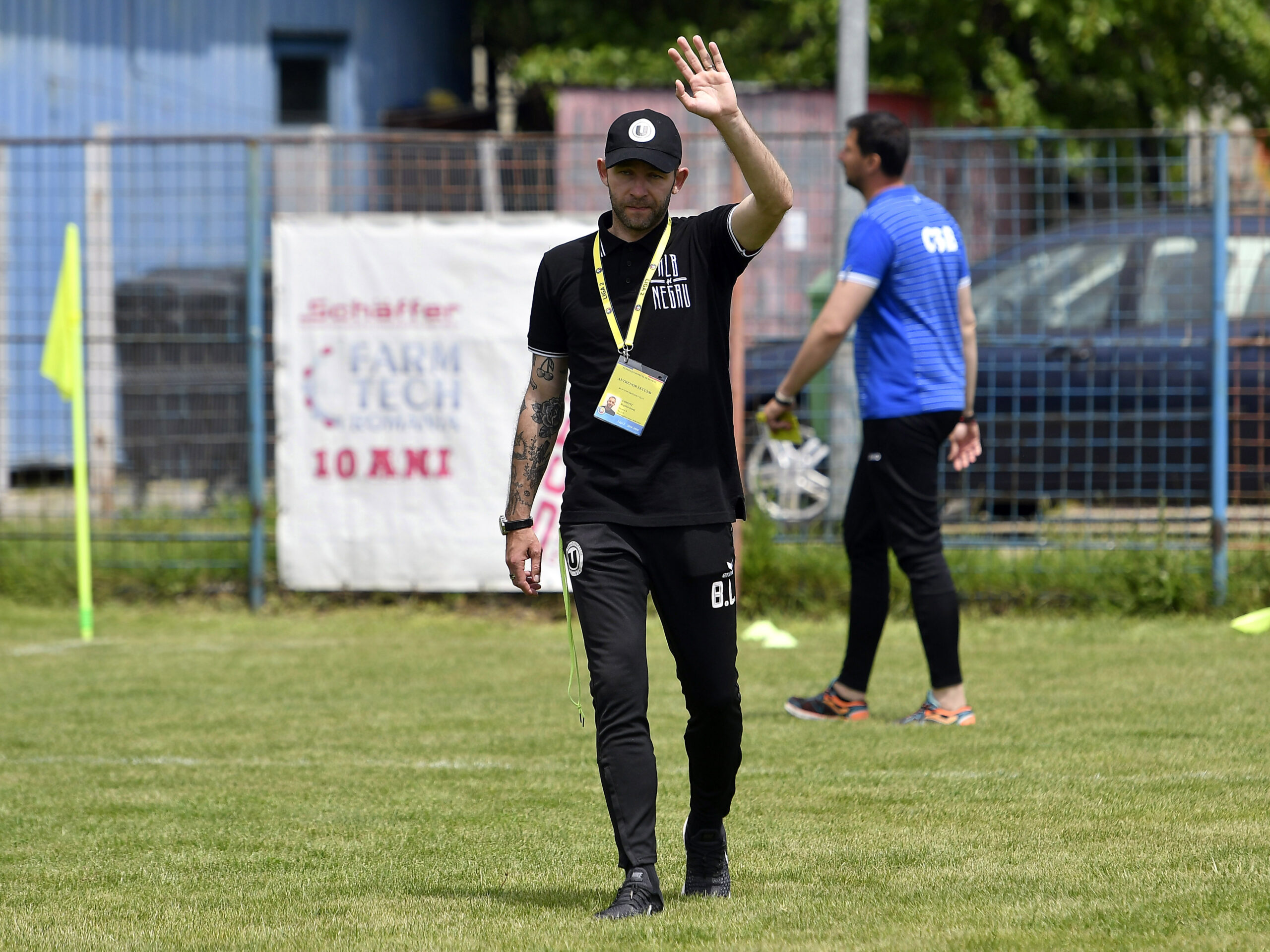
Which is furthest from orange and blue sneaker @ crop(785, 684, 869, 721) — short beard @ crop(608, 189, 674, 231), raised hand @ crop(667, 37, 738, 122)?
raised hand @ crop(667, 37, 738, 122)

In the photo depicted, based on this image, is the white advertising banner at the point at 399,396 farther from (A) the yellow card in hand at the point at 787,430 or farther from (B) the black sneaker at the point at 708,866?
(B) the black sneaker at the point at 708,866

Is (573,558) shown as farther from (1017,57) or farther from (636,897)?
(1017,57)

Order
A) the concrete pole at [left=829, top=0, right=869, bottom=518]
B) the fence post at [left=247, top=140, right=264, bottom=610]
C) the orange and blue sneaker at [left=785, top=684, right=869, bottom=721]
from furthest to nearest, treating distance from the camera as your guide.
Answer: the fence post at [left=247, top=140, right=264, bottom=610] → the concrete pole at [left=829, top=0, right=869, bottom=518] → the orange and blue sneaker at [left=785, top=684, right=869, bottom=721]

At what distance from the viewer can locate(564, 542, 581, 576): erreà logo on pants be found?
4188mm

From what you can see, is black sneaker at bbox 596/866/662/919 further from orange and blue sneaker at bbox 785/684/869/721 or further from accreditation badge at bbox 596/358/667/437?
orange and blue sneaker at bbox 785/684/869/721

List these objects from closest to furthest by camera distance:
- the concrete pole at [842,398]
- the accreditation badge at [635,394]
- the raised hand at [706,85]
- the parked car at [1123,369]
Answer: the raised hand at [706,85]
the accreditation badge at [635,394]
the parked car at [1123,369]
the concrete pole at [842,398]

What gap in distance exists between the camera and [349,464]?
→ 9.62m

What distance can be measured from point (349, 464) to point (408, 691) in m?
2.29

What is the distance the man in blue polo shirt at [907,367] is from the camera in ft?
21.5

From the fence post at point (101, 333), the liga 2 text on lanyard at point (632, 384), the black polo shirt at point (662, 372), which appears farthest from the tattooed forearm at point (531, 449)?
the fence post at point (101, 333)

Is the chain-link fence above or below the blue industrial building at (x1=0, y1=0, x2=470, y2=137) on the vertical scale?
below

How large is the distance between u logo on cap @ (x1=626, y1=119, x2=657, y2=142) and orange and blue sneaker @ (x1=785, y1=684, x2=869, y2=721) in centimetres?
327

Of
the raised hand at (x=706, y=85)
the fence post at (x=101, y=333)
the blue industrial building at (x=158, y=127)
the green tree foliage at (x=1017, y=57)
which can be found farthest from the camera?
the green tree foliage at (x=1017, y=57)

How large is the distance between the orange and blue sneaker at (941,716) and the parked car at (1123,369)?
3026 millimetres
